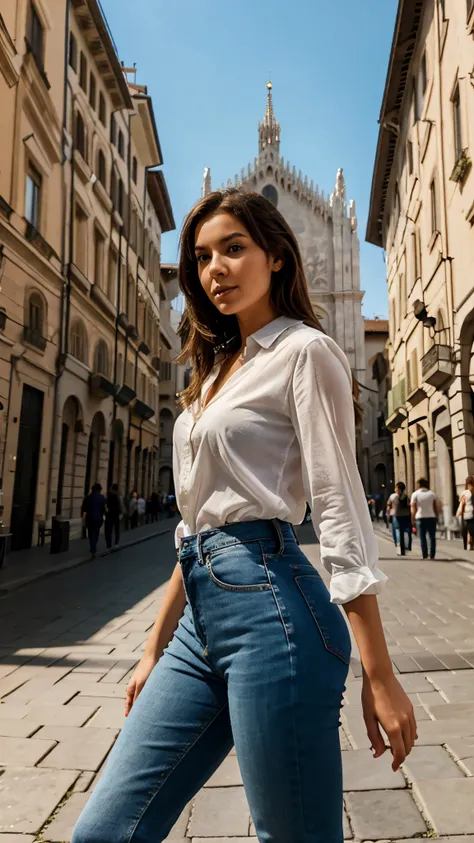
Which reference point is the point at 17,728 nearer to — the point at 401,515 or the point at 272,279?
the point at 272,279

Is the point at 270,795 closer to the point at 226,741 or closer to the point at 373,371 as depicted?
the point at 226,741

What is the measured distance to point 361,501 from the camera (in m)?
1.35

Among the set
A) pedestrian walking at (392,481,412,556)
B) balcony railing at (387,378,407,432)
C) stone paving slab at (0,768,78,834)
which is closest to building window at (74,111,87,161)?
balcony railing at (387,378,407,432)

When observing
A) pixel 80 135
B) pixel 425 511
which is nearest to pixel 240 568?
pixel 425 511

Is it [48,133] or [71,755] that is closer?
[71,755]

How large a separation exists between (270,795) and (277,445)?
2.13 ft

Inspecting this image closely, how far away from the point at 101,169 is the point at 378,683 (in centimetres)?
2555

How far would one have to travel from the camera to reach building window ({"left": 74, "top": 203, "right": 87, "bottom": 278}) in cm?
2122

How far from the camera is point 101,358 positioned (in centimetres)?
2400

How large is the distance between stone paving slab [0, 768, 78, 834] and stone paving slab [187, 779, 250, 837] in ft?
1.97

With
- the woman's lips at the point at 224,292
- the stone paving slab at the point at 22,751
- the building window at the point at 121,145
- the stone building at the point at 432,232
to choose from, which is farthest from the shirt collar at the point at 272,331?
the building window at the point at 121,145

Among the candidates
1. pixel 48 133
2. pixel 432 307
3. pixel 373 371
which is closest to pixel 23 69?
pixel 48 133

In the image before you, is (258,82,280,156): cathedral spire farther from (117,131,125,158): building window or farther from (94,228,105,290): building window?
(94,228,105,290): building window

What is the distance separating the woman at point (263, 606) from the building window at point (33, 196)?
54.9ft
